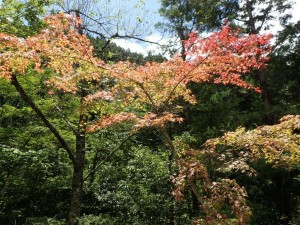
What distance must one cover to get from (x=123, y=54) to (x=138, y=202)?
4674mm

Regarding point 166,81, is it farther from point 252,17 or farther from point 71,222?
point 252,17

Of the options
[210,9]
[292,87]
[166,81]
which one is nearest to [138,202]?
[166,81]

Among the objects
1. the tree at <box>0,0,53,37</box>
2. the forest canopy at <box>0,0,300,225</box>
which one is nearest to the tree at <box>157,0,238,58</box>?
the forest canopy at <box>0,0,300,225</box>

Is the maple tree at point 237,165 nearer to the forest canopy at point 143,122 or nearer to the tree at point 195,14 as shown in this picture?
the forest canopy at point 143,122

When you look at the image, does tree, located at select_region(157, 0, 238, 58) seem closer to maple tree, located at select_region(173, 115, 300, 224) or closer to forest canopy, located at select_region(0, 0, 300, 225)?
forest canopy, located at select_region(0, 0, 300, 225)

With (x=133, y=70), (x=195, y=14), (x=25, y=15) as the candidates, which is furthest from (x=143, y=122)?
(x=195, y=14)

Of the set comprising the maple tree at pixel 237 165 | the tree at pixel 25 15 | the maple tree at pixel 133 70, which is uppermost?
the tree at pixel 25 15

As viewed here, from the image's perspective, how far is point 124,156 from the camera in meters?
10.3

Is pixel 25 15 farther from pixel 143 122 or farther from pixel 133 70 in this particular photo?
pixel 143 122

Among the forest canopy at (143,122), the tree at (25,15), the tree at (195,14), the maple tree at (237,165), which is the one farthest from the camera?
the tree at (195,14)

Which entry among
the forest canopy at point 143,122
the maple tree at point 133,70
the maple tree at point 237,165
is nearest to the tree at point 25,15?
the forest canopy at point 143,122

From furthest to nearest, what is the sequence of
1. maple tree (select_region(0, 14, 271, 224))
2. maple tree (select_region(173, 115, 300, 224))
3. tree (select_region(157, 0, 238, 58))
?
1. tree (select_region(157, 0, 238, 58))
2. maple tree (select_region(0, 14, 271, 224))
3. maple tree (select_region(173, 115, 300, 224))

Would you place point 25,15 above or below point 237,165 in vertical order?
above

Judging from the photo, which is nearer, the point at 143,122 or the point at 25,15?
the point at 143,122
